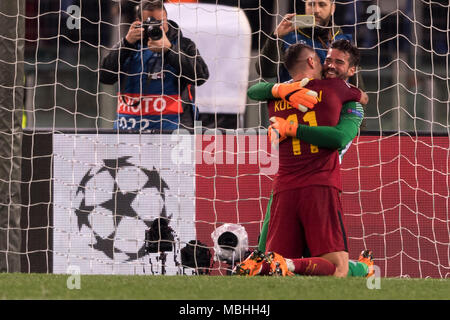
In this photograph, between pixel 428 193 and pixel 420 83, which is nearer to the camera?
pixel 428 193

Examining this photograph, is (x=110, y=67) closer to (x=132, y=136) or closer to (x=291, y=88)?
(x=132, y=136)

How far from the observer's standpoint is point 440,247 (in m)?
5.84

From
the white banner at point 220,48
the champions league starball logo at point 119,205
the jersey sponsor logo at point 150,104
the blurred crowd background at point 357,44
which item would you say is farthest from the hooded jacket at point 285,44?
the champions league starball logo at point 119,205

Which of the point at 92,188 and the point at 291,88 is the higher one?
the point at 291,88

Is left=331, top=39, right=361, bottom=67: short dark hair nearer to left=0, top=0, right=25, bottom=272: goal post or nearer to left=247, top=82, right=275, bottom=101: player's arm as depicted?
left=247, top=82, right=275, bottom=101: player's arm

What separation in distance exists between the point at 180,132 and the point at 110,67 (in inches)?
25.4

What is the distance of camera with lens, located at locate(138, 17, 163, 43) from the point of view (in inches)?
230

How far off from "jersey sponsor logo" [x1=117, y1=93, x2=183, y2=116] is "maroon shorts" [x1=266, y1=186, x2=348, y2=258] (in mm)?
1416

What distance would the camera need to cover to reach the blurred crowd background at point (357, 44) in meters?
6.45

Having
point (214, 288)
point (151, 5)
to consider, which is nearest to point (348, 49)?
point (151, 5)
